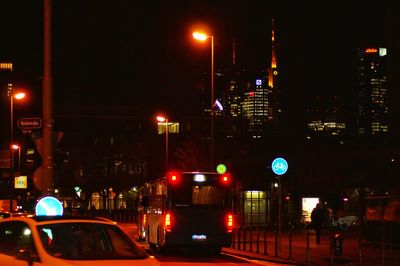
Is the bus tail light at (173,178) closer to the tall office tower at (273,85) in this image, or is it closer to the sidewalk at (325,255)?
the sidewalk at (325,255)

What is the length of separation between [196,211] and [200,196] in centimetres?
63

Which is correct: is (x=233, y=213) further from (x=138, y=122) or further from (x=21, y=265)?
(x=138, y=122)

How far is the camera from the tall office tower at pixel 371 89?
449ft

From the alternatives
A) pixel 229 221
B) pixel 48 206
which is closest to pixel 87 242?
pixel 48 206

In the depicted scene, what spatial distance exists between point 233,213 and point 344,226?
789 inches

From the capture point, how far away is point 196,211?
25.5 meters

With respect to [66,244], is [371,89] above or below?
above

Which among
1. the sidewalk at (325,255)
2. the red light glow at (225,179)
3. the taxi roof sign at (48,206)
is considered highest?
the red light glow at (225,179)

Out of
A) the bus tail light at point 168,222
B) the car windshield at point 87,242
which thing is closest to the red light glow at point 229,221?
A: the bus tail light at point 168,222

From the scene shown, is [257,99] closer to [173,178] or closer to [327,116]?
[327,116]

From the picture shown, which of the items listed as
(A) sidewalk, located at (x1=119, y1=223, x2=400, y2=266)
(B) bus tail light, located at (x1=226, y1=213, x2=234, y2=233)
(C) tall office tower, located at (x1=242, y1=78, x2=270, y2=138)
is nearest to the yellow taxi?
(A) sidewalk, located at (x1=119, y1=223, x2=400, y2=266)

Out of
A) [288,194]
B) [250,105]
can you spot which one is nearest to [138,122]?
[250,105]

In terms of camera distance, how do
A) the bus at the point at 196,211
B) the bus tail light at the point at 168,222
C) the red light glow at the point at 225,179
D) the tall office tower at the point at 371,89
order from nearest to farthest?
the bus tail light at the point at 168,222 → the bus at the point at 196,211 → the red light glow at the point at 225,179 → the tall office tower at the point at 371,89

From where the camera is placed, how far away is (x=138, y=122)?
122 metres
